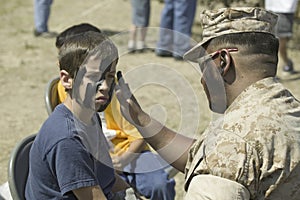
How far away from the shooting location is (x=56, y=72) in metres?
7.13

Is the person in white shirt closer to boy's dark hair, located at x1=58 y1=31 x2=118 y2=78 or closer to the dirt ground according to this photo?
the dirt ground

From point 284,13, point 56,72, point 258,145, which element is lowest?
point 56,72

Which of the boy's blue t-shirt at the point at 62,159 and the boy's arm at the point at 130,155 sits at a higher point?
the boy's blue t-shirt at the point at 62,159

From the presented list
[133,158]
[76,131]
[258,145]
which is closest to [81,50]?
[76,131]

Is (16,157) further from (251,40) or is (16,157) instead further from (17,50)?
(17,50)

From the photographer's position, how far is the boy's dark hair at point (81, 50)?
253 cm

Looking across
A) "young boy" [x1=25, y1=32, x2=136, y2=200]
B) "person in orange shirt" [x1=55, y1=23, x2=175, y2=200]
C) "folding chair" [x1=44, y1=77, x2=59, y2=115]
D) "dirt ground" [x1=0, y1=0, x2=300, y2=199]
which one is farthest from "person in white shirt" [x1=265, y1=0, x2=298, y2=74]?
"young boy" [x1=25, y1=32, x2=136, y2=200]

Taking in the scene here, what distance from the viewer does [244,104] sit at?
2146mm

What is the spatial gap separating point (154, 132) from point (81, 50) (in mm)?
481

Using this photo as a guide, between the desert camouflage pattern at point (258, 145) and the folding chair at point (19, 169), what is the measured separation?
0.90 metres

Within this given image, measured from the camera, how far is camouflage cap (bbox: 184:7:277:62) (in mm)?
2215

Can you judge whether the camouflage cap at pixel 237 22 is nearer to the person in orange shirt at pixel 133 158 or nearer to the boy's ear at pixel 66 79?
the boy's ear at pixel 66 79

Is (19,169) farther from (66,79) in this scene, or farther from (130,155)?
(130,155)

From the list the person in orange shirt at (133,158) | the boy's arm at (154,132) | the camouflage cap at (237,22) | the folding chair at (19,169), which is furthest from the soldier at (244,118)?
the person in orange shirt at (133,158)
